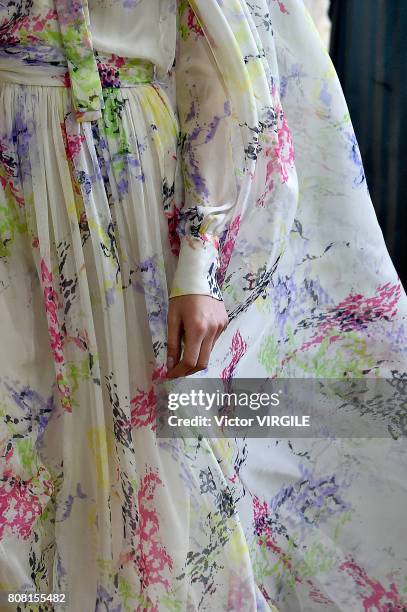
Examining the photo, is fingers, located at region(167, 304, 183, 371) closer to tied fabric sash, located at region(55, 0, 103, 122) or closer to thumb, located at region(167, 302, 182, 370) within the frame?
thumb, located at region(167, 302, 182, 370)

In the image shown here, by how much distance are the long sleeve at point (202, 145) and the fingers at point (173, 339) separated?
63 millimetres

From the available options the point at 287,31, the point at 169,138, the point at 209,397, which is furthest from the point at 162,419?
the point at 287,31

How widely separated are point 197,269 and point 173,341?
0.30 ft

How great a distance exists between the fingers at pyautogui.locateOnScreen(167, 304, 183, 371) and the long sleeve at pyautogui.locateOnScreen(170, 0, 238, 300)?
0.06m

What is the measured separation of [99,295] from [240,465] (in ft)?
1.22

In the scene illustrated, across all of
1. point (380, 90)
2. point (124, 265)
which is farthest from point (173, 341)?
point (380, 90)

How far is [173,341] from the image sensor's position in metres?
0.95

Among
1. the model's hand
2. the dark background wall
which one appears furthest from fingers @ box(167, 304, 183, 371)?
the dark background wall

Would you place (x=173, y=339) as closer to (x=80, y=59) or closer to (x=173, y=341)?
(x=173, y=341)

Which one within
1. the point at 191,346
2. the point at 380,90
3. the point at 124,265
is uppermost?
the point at 380,90

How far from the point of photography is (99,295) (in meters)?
0.98

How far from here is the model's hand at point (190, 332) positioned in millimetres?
943

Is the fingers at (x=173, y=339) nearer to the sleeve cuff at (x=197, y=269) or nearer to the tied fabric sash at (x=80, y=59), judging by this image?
the sleeve cuff at (x=197, y=269)

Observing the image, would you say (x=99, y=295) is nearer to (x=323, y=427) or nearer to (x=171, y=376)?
(x=171, y=376)
